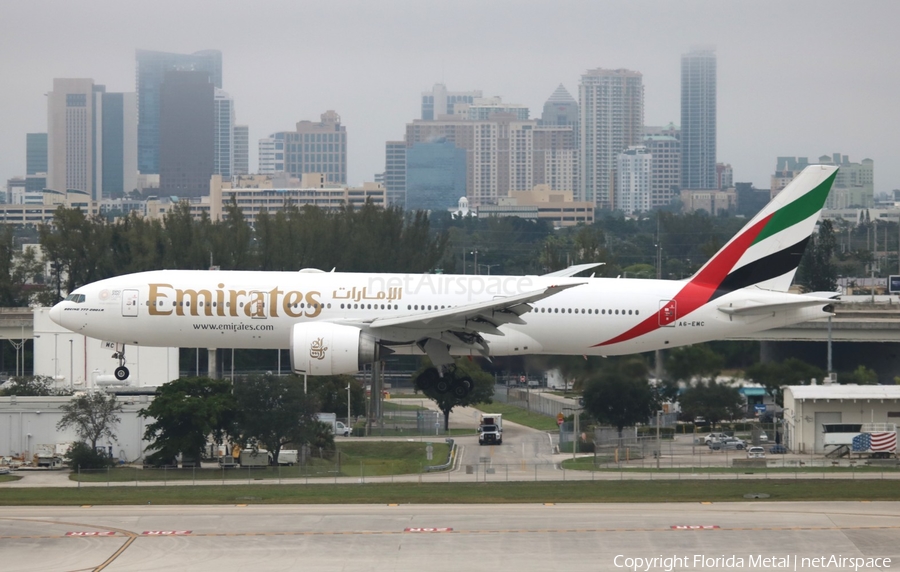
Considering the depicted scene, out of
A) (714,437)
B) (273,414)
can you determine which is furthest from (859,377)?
(273,414)

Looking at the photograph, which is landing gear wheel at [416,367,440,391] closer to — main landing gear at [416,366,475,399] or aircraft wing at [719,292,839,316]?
main landing gear at [416,366,475,399]

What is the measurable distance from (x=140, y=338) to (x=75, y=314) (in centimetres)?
287

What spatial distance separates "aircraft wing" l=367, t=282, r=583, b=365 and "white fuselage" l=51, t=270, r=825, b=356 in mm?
302

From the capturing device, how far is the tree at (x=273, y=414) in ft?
222

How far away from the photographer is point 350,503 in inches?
1911

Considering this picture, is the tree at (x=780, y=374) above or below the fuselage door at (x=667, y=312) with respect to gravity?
below

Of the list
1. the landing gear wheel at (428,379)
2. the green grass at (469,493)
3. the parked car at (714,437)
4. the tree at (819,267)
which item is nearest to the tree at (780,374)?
the parked car at (714,437)

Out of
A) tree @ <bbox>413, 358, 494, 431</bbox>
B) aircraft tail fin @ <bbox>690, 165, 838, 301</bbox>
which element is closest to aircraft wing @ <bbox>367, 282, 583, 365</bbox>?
aircraft tail fin @ <bbox>690, 165, 838, 301</bbox>

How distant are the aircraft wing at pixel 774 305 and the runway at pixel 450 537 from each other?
7.57 metres

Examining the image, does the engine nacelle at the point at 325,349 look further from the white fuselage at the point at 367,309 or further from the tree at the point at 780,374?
the tree at the point at 780,374

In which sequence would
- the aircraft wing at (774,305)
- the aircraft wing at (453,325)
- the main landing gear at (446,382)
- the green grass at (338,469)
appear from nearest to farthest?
the aircraft wing at (453,325) → the aircraft wing at (774,305) → the main landing gear at (446,382) → the green grass at (338,469)

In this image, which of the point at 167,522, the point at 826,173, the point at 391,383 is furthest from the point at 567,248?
the point at 167,522

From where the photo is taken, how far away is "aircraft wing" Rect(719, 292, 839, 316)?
48875mm

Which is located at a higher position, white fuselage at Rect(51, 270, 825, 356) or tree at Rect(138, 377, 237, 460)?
white fuselage at Rect(51, 270, 825, 356)
